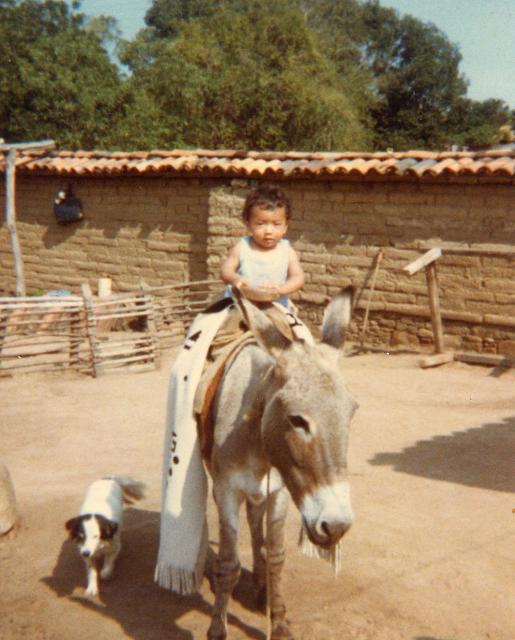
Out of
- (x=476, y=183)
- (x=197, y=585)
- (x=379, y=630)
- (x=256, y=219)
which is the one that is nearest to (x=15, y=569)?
(x=197, y=585)

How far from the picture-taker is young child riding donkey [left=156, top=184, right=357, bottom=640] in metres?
2.73

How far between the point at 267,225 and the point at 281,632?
1.93 m

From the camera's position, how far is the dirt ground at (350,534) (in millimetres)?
3924

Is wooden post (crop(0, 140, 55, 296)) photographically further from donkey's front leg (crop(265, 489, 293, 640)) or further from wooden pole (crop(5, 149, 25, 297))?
donkey's front leg (crop(265, 489, 293, 640))

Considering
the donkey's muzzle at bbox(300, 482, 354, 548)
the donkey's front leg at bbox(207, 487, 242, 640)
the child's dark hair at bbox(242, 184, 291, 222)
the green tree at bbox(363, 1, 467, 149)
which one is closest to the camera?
the donkey's muzzle at bbox(300, 482, 354, 548)

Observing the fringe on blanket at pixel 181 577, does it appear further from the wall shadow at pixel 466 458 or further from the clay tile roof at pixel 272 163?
the clay tile roof at pixel 272 163

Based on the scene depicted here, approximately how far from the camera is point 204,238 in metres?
13.2

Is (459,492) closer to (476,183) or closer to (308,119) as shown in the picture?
(476,183)

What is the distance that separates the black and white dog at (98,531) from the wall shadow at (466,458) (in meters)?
2.67

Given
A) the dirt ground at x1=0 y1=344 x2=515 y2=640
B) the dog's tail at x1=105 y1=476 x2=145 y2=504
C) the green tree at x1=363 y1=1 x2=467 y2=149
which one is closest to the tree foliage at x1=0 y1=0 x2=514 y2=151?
the green tree at x1=363 y1=1 x2=467 y2=149

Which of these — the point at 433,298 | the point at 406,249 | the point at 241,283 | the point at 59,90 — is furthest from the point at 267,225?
the point at 59,90

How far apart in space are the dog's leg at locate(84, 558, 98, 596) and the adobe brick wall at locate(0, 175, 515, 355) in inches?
284

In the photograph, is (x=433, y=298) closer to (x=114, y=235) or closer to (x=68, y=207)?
(x=114, y=235)

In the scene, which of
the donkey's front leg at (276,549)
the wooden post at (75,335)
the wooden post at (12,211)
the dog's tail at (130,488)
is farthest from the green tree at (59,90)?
the donkey's front leg at (276,549)
